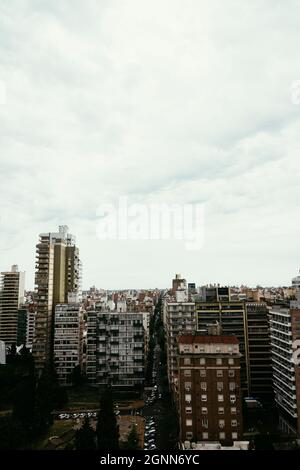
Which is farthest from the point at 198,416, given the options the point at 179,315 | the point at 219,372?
the point at 179,315

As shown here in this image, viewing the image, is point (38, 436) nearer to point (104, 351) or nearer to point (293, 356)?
point (104, 351)

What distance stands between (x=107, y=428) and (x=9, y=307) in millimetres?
47643

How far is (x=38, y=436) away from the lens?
26281 millimetres

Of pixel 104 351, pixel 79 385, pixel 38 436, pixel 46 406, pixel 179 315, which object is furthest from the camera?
pixel 79 385

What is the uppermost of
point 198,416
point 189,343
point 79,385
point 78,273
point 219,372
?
point 78,273

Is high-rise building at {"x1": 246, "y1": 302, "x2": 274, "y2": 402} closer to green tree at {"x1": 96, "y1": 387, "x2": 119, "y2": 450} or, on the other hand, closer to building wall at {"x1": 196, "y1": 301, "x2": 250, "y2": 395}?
building wall at {"x1": 196, "y1": 301, "x2": 250, "y2": 395}

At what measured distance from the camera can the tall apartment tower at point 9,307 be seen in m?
64.2

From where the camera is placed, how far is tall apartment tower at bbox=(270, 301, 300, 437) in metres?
26.0

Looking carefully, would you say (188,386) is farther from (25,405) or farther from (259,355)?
(259,355)

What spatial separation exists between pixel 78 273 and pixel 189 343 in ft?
102

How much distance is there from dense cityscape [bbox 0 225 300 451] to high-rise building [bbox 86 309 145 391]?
0.34 ft

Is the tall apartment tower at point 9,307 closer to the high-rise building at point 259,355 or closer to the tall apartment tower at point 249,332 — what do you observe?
the tall apartment tower at point 249,332

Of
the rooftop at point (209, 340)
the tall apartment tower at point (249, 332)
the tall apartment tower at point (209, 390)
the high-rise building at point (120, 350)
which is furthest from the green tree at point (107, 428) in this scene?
the high-rise building at point (120, 350)
